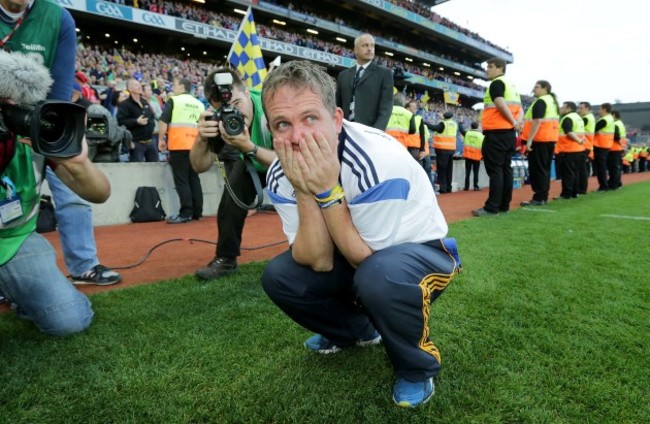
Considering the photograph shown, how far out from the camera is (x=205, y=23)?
77.4 feet

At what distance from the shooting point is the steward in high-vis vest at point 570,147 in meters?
7.80

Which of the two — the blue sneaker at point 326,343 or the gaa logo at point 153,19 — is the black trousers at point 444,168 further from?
the gaa logo at point 153,19

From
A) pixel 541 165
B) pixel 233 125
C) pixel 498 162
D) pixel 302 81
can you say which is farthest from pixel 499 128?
pixel 302 81

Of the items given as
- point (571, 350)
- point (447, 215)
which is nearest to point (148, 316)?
point (571, 350)

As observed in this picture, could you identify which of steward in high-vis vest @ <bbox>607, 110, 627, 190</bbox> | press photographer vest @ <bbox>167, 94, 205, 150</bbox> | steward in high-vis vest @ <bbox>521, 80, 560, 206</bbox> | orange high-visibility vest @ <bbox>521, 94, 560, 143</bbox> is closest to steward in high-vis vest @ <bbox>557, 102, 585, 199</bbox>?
steward in high-vis vest @ <bbox>521, 80, 560, 206</bbox>

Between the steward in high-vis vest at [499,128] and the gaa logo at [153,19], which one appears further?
the gaa logo at [153,19]

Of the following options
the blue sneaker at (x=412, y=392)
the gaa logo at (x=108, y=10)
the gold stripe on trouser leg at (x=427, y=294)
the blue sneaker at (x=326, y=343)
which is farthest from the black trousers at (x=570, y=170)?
the gaa logo at (x=108, y=10)

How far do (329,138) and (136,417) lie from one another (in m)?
1.17

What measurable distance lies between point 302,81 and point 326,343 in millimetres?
1127

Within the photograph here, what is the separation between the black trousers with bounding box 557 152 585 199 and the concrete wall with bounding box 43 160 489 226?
6350mm

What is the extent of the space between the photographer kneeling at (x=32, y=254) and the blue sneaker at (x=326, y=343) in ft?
3.85

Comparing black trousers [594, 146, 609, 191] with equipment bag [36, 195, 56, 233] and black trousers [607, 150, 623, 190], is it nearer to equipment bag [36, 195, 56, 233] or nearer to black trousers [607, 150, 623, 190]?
black trousers [607, 150, 623, 190]

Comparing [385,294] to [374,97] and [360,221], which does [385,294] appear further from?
[374,97]

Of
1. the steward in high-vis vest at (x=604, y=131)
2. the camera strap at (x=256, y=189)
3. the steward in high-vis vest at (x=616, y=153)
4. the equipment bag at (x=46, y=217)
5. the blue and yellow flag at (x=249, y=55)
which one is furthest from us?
the steward in high-vis vest at (x=616, y=153)
